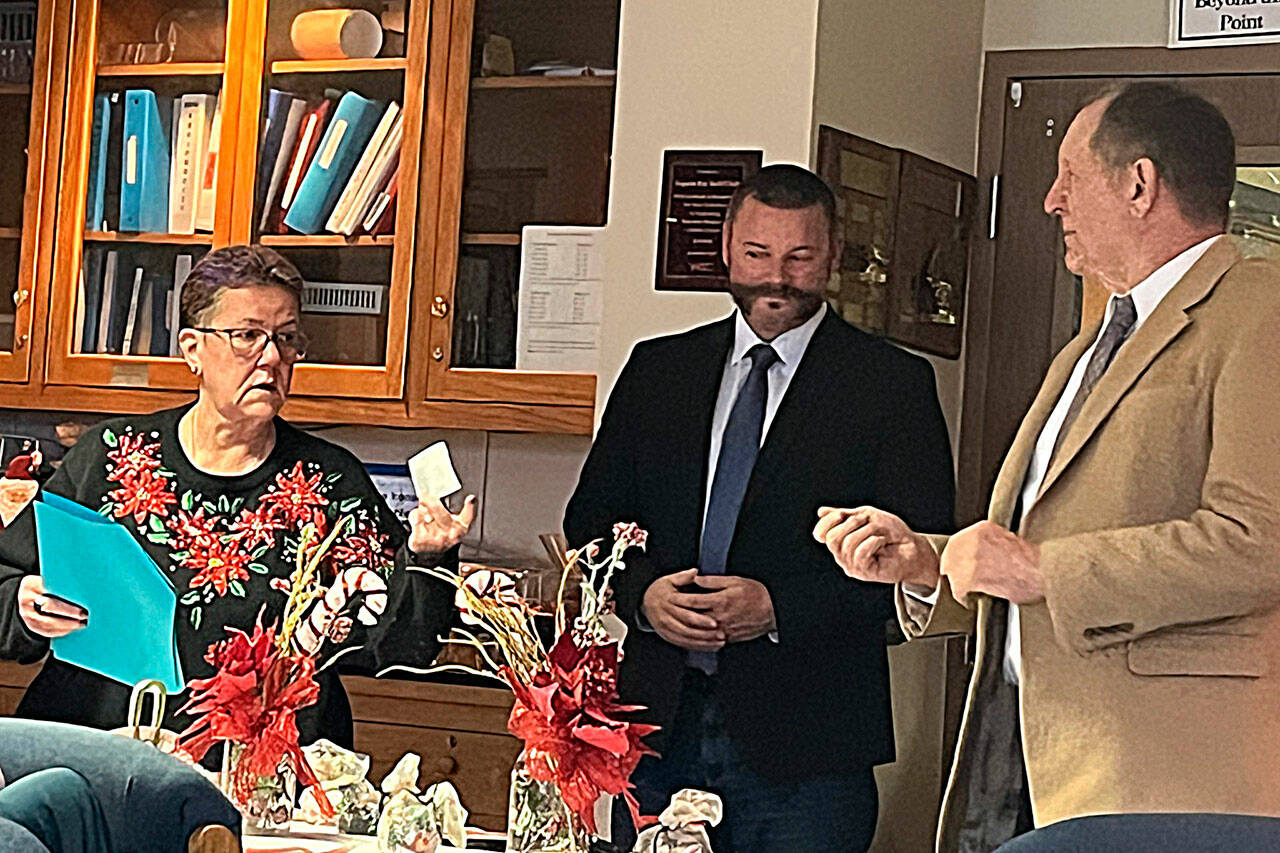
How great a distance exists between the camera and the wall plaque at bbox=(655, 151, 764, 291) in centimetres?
279

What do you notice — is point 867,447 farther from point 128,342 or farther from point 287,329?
point 128,342

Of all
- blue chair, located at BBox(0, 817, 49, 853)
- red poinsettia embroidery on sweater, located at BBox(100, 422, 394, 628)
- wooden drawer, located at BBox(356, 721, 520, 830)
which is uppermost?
red poinsettia embroidery on sweater, located at BBox(100, 422, 394, 628)

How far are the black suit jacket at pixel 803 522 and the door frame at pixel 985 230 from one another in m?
0.04

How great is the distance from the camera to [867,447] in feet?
8.81

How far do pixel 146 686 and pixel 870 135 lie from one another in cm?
125

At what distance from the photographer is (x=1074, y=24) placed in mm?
2576

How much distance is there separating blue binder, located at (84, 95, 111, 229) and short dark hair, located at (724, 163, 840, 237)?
1.30 m

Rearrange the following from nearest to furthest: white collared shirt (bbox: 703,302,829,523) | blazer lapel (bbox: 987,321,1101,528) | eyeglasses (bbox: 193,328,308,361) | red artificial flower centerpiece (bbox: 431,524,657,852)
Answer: red artificial flower centerpiece (bbox: 431,524,657,852), blazer lapel (bbox: 987,321,1101,528), white collared shirt (bbox: 703,302,829,523), eyeglasses (bbox: 193,328,308,361)

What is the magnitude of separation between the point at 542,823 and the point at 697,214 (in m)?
1.05

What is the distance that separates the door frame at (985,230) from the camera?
2.56 metres

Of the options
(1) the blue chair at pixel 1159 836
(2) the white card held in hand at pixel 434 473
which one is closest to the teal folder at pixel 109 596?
(2) the white card held in hand at pixel 434 473

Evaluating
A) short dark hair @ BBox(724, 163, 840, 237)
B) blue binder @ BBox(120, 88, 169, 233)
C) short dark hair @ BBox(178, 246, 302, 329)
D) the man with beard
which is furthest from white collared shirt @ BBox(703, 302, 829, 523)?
blue binder @ BBox(120, 88, 169, 233)

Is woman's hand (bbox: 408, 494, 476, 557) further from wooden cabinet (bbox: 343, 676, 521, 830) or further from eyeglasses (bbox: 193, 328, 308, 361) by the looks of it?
eyeglasses (bbox: 193, 328, 308, 361)

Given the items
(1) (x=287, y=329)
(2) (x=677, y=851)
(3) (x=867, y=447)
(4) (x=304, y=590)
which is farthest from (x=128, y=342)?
(2) (x=677, y=851)
